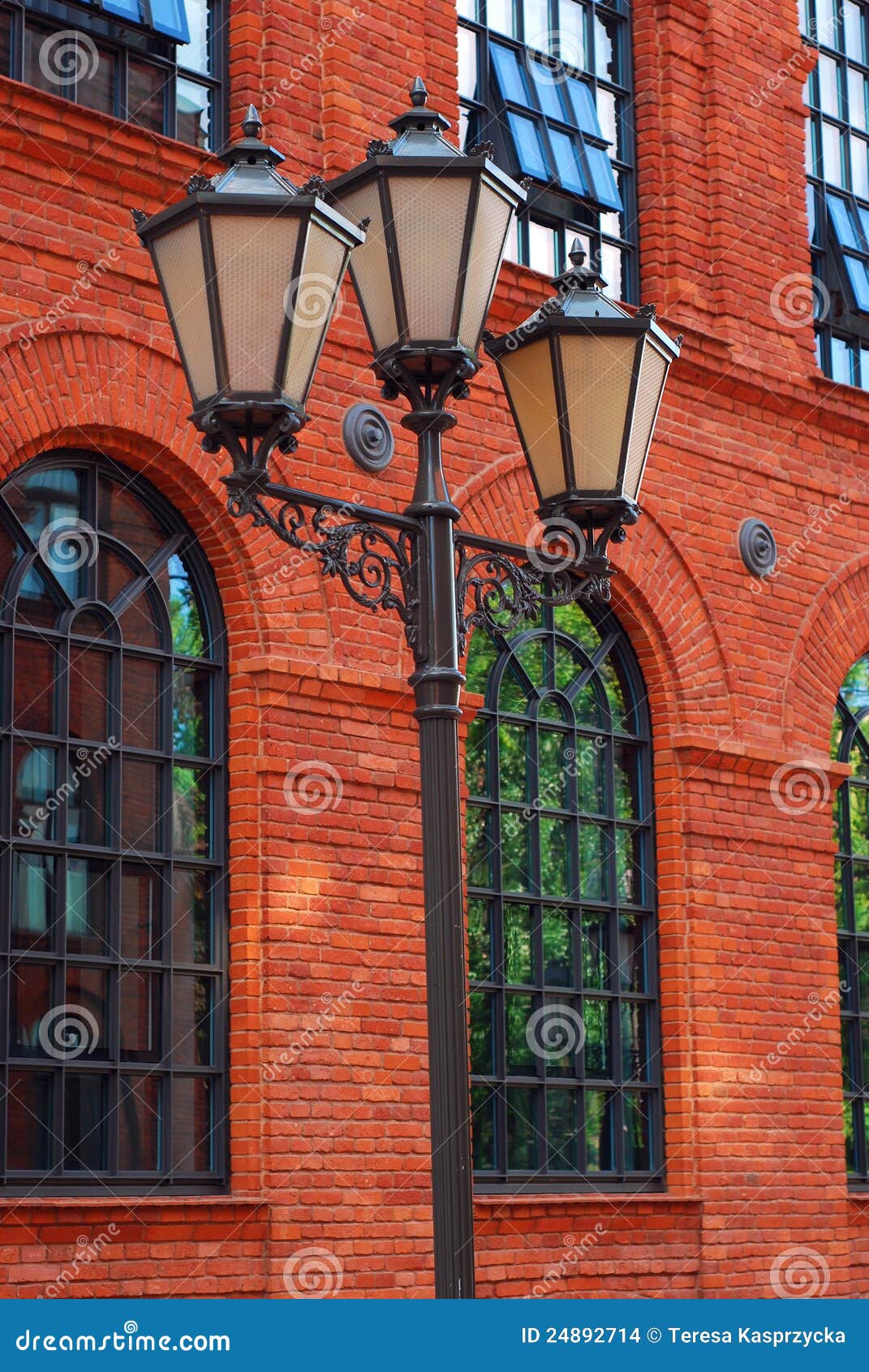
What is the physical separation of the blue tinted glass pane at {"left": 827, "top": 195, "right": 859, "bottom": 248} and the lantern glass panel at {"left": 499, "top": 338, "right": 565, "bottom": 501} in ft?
27.7

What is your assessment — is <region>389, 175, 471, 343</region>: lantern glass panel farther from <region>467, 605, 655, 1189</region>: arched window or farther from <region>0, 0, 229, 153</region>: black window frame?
<region>467, 605, 655, 1189</region>: arched window

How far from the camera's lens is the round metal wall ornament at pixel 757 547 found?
12.4 meters

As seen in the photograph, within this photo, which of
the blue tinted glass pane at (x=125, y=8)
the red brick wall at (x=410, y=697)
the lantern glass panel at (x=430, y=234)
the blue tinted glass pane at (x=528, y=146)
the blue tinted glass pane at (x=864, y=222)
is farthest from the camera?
the blue tinted glass pane at (x=864, y=222)

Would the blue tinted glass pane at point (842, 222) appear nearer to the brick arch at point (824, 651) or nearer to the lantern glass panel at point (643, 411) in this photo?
the brick arch at point (824, 651)

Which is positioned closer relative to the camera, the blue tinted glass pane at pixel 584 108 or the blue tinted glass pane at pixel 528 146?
the blue tinted glass pane at pixel 528 146

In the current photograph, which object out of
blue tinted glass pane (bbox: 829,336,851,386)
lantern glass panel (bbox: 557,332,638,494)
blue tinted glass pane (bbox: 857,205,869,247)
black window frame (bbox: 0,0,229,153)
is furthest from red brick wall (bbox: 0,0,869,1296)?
lantern glass panel (bbox: 557,332,638,494)

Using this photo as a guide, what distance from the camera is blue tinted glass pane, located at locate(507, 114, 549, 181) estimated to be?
1158 cm

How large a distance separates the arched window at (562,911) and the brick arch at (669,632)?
0.45 ft

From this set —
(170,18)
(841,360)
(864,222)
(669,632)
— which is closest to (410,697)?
(669,632)

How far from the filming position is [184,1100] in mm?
9070

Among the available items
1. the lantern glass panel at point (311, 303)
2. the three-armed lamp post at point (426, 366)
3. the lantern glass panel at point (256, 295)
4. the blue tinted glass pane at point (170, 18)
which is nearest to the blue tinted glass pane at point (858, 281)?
the blue tinted glass pane at point (170, 18)

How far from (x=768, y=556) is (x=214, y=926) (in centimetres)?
483

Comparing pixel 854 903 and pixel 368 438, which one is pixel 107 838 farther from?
pixel 854 903

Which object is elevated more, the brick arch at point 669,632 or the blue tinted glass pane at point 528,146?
the blue tinted glass pane at point 528,146
